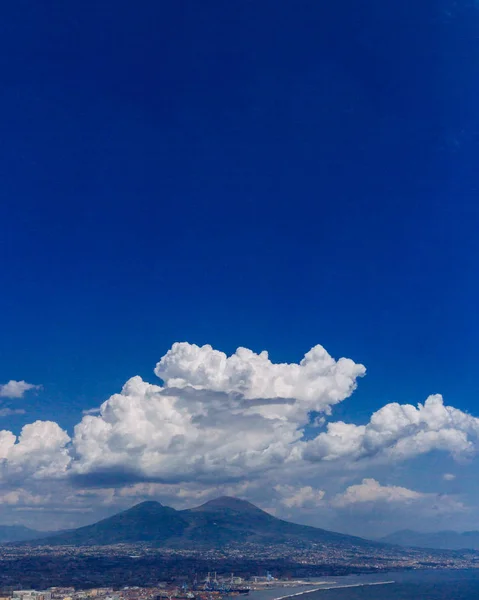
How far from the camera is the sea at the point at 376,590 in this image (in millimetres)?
138125

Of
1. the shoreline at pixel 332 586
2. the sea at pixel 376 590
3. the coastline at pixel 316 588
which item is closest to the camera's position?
the sea at pixel 376 590

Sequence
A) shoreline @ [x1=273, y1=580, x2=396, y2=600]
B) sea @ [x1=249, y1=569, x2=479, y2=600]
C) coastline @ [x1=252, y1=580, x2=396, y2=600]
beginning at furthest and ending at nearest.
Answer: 1. shoreline @ [x1=273, y1=580, x2=396, y2=600]
2. coastline @ [x1=252, y1=580, x2=396, y2=600]
3. sea @ [x1=249, y1=569, x2=479, y2=600]

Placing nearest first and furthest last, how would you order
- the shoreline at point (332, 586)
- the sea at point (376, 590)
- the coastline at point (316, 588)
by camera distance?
the sea at point (376, 590), the coastline at point (316, 588), the shoreline at point (332, 586)

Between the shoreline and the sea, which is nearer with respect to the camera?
the sea

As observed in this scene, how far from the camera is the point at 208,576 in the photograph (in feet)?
598

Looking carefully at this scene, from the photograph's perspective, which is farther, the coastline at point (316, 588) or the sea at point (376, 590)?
the coastline at point (316, 588)

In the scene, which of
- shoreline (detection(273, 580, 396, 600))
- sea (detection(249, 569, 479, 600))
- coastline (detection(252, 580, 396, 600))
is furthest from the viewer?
shoreline (detection(273, 580, 396, 600))

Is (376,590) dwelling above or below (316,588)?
above

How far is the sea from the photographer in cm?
13812

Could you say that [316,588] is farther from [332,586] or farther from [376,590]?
[376,590]

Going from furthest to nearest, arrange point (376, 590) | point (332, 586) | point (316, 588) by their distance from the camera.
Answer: point (332, 586) < point (316, 588) < point (376, 590)

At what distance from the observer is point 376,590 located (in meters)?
154

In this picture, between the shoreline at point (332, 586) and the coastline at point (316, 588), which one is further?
the shoreline at point (332, 586)

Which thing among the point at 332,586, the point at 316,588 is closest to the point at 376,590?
the point at 332,586
